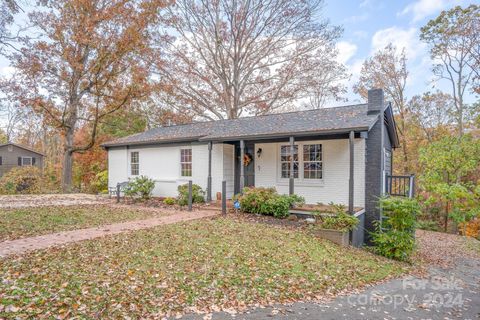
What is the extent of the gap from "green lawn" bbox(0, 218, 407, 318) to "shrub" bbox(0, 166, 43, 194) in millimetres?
16111

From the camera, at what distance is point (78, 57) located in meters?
19.1

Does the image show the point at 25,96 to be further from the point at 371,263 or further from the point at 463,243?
the point at 463,243

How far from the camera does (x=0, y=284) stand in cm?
430

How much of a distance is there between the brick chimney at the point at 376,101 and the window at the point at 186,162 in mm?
7845

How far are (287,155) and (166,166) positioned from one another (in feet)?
19.6

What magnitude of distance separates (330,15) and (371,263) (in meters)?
18.4

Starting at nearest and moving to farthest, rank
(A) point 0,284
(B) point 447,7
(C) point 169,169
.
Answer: (A) point 0,284
(C) point 169,169
(B) point 447,7

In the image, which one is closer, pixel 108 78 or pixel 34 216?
pixel 34 216

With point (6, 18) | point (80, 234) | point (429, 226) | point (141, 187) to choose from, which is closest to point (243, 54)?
point (141, 187)

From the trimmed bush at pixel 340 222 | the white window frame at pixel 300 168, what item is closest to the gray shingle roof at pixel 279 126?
the white window frame at pixel 300 168

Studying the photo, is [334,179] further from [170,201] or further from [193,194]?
[170,201]

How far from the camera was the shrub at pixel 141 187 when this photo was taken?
14199 millimetres

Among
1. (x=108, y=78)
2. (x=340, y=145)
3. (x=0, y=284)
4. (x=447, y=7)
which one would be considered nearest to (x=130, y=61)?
(x=108, y=78)

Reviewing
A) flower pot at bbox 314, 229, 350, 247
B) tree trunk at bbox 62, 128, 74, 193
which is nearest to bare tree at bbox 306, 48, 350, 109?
flower pot at bbox 314, 229, 350, 247
